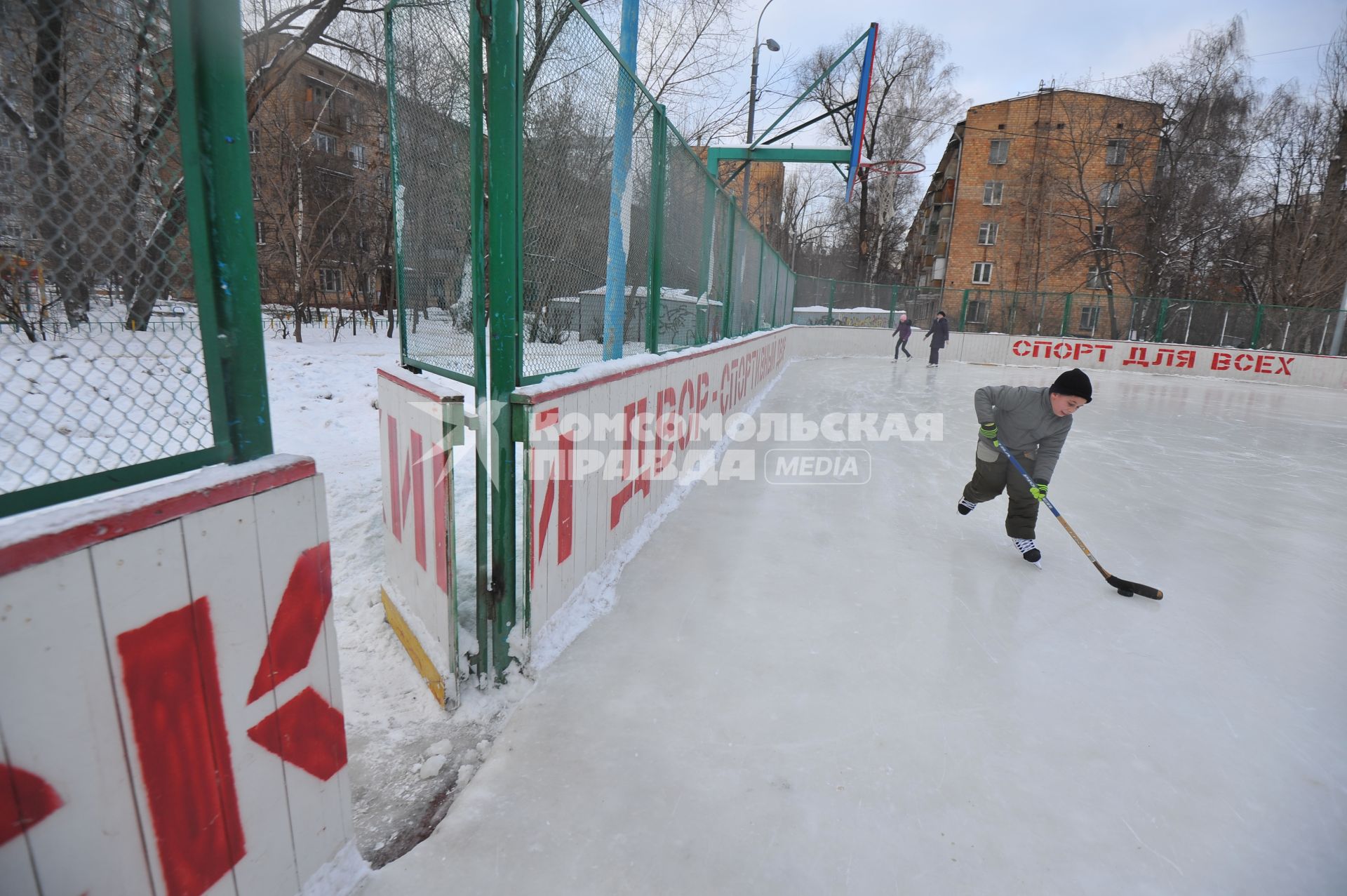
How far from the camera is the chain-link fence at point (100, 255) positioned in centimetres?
102

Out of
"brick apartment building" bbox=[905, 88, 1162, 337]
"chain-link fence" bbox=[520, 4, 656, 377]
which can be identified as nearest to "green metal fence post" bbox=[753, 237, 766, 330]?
"chain-link fence" bbox=[520, 4, 656, 377]

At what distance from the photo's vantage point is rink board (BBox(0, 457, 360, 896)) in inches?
40.4

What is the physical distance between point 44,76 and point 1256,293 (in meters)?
37.8

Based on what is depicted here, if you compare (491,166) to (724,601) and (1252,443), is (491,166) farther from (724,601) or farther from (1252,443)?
(1252,443)

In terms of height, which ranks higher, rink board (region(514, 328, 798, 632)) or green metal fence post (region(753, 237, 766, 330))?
green metal fence post (region(753, 237, 766, 330))

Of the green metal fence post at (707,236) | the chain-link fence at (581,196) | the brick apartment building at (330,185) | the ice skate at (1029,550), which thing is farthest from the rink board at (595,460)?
the brick apartment building at (330,185)

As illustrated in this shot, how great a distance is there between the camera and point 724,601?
3490 millimetres

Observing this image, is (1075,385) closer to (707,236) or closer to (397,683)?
(707,236)

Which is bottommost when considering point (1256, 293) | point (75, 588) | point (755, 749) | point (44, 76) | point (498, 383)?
point (755, 749)

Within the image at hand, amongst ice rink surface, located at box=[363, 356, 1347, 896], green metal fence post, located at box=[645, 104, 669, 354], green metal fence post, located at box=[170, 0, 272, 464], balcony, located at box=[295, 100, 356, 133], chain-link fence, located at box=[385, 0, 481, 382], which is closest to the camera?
green metal fence post, located at box=[170, 0, 272, 464]

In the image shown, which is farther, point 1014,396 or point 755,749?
point 1014,396

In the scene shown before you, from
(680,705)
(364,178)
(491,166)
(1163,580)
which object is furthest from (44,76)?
(364,178)

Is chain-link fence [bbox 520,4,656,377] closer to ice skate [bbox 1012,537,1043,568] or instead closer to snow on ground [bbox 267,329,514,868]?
snow on ground [bbox 267,329,514,868]

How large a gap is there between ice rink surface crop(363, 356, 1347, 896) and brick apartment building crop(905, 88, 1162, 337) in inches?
1104
